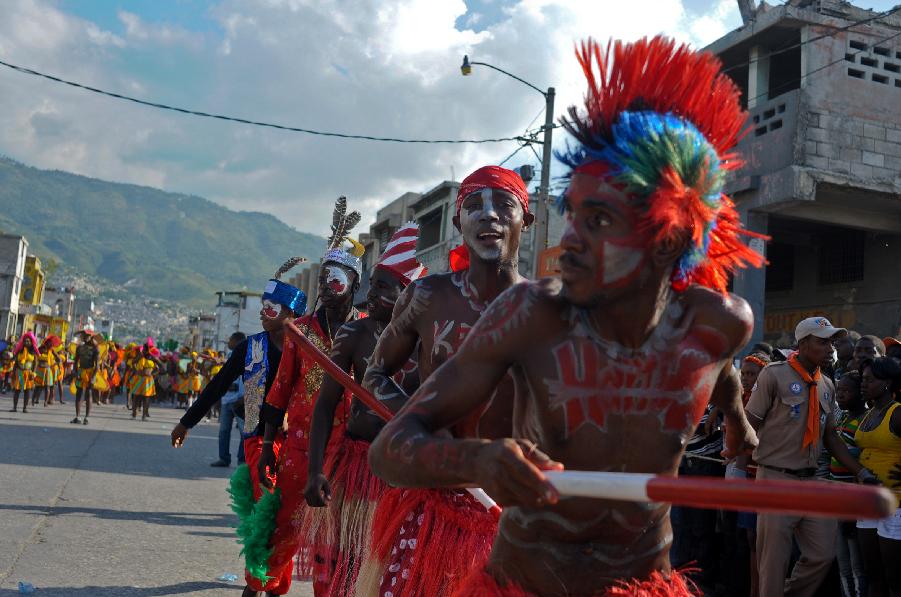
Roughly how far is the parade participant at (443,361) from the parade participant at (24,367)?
20318 millimetres

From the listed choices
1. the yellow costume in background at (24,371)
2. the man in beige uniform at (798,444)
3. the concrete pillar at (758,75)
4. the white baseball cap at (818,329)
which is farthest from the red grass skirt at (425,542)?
the yellow costume in background at (24,371)

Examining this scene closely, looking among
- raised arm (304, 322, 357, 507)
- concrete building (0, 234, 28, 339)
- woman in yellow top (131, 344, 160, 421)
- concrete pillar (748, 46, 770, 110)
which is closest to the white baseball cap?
raised arm (304, 322, 357, 507)

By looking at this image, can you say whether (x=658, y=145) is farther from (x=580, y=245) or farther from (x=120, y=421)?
(x=120, y=421)

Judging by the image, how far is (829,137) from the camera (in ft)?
50.2

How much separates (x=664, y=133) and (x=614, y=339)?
0.48 m

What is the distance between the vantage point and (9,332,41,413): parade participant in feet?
72.3

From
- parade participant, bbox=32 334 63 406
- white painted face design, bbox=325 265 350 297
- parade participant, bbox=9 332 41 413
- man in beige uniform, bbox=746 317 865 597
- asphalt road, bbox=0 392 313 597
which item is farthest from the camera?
parade participant, bbox=32 334 63 406

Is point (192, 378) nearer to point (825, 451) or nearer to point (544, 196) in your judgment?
point (544, 196)

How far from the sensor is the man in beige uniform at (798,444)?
6.26 meters

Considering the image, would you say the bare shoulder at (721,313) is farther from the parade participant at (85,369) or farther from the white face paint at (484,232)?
the parade participant at (85,369)

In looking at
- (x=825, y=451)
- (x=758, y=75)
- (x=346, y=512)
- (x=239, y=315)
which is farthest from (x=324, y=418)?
(x=239, y=315)

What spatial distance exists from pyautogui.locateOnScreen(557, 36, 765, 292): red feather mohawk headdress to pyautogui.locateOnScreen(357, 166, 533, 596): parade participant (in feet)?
3.98

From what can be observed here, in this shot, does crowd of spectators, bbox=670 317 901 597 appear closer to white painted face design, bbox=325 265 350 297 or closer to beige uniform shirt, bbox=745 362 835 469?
beige uniform shirt, bbox=745 362 835 469

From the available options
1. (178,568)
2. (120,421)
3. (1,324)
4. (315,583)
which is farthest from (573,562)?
(1,324)
